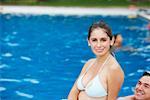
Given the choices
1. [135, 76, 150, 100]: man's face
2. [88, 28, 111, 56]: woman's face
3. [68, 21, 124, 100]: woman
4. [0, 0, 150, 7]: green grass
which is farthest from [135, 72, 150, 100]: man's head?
[0, 0, 150, 7]: green grass

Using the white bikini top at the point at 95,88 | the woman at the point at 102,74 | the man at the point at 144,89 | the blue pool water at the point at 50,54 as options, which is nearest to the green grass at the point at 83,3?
the blue pool water at the point at 50,54

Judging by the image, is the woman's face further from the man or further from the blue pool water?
the blue pool water

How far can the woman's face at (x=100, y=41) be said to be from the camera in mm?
3191

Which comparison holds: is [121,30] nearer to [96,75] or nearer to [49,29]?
[49,29]

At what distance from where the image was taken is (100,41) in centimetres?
320

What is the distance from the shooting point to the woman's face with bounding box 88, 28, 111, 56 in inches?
126

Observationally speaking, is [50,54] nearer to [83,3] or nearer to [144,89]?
[144,89]

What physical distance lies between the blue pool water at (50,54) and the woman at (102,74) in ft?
15.4

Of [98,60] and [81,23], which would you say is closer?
[98,60]

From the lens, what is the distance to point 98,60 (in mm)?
3338

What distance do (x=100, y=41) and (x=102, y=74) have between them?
10.3 inches

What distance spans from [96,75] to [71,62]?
831 centimetres

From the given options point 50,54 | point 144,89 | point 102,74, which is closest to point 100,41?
point 102,74

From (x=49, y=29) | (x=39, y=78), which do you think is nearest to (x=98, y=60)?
(x=39, y=78)
